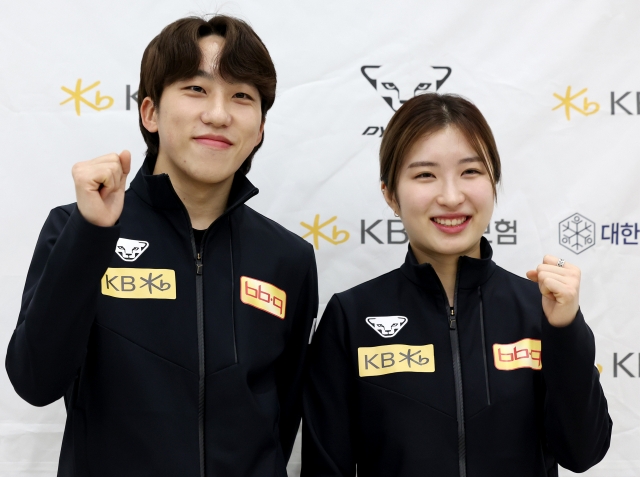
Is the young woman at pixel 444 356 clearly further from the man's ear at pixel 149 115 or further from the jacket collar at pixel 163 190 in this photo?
the man's ear at pixel 149 115

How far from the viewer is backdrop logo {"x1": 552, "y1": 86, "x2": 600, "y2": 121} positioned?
5.74ft

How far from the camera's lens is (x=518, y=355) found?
Result: 1300 mm

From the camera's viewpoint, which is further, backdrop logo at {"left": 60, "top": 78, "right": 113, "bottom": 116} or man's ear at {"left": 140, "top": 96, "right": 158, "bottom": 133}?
backdrop logo at {"left": 60, "top": 78, "right": 113, "bottom": 116}

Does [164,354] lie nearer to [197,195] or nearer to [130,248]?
[130,248]

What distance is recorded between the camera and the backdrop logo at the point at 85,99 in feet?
5.54

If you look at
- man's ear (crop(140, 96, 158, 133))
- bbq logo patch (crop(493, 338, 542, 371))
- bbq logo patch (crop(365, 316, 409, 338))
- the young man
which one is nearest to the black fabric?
the young man

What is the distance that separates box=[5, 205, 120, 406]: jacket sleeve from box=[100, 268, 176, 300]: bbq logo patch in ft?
0.51

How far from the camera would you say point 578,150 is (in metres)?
1.74

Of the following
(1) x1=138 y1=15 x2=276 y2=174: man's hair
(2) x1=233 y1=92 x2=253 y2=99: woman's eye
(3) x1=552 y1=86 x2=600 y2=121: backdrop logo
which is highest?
(3) x1=552 y1=86 x2=600 y2=121: backdrop logo

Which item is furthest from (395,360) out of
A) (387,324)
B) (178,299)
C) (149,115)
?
(149,115)

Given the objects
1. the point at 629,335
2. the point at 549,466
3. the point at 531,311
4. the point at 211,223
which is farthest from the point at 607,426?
the point at 211,223

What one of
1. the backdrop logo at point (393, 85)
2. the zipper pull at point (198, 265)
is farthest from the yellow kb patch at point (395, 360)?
the backdrop logo at point (393, 85)

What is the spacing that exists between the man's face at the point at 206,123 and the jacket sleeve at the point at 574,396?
664mm

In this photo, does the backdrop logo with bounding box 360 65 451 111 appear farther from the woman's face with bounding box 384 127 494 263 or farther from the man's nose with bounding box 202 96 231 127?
the man's nose with bounding box 202 96 231 127
